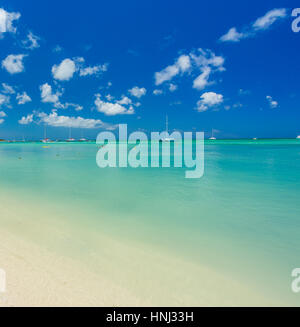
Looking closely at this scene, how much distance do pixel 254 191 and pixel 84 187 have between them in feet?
29.5

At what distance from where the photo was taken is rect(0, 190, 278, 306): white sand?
2.71 meters

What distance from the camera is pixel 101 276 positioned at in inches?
126

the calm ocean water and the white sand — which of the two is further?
the calm ocean water

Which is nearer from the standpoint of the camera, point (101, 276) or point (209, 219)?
point (101, 276)

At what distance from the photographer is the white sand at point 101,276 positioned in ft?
8.91

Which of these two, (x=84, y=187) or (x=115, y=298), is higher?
(x=84, y=187)

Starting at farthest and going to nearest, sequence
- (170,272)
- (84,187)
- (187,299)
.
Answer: (84,187), (170,272), (187,299)

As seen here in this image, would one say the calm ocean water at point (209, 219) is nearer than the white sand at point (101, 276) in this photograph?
No

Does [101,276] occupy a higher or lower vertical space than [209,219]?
lower
